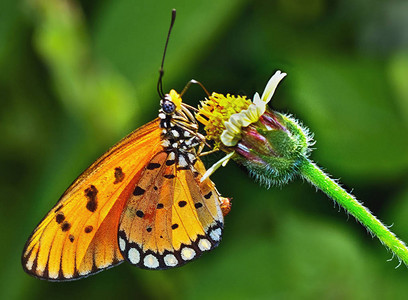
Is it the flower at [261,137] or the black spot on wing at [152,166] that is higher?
the flower at [261,137]

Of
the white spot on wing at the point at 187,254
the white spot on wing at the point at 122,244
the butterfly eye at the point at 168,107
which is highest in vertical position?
the butterfly eye at the point at 168,107

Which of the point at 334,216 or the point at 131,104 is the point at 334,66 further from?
the point at 131,104

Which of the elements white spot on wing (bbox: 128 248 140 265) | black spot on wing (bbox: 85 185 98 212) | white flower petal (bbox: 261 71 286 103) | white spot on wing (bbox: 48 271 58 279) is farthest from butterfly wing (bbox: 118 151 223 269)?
white flower petal (bbox: 261 71 286 103)

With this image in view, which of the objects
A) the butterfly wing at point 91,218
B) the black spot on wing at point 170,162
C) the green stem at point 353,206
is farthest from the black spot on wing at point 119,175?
the green stem at point 353,206

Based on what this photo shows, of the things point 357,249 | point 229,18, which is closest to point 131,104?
point 229,18

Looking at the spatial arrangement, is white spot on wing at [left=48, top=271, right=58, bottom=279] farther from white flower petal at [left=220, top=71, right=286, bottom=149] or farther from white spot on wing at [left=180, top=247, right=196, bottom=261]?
white flower petal at [left=220, top=71, right=286, bottom=149]

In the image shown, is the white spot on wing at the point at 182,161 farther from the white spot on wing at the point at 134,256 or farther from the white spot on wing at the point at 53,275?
the white spot on wing at the point at 53,275
